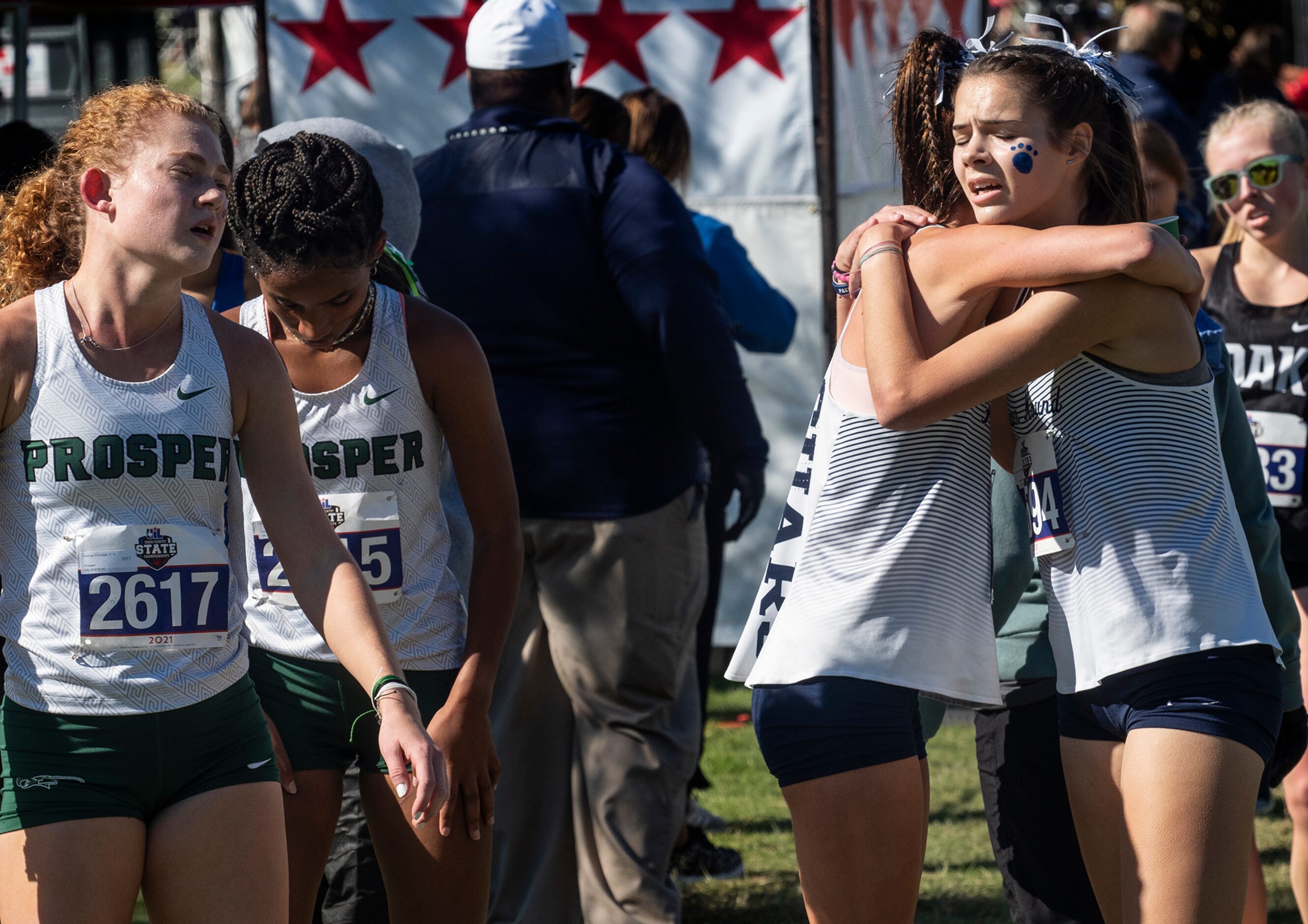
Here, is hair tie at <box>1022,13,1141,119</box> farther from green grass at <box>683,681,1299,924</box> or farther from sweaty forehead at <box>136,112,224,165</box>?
green grass at <box>683,681,1299,924</box>

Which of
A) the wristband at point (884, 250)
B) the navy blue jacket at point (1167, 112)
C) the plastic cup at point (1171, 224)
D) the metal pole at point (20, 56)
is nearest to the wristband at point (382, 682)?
the wristband at point (884, 250)

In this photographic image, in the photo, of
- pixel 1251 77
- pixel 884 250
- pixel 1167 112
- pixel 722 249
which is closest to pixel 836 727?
pixel 884 250

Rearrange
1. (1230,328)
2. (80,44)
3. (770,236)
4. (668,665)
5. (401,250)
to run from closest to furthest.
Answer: (401,250) < (668,665) < (1230,328) < (770,236) < (80,44)

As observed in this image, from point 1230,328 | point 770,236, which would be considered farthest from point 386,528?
point 770,236

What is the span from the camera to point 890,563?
243cm

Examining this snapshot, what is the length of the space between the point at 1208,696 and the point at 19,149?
325 cm

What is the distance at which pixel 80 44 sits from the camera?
9531 mm

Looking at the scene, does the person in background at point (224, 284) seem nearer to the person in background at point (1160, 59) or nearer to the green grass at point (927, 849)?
the green grass at point (927, 849)

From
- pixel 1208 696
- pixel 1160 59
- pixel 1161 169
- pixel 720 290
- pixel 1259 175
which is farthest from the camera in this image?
pixel 1160 59

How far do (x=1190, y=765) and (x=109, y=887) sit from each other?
156 cm

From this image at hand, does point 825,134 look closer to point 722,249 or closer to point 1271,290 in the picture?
point 722,249

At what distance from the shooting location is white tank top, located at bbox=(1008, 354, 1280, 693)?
92.3 inches

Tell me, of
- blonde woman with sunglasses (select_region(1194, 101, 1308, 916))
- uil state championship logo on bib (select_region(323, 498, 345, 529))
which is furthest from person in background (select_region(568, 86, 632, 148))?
uil state championship logo on bib (select_region(323, 498, 345, 529))

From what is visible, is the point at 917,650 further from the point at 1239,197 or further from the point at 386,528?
the point at 1239,197
